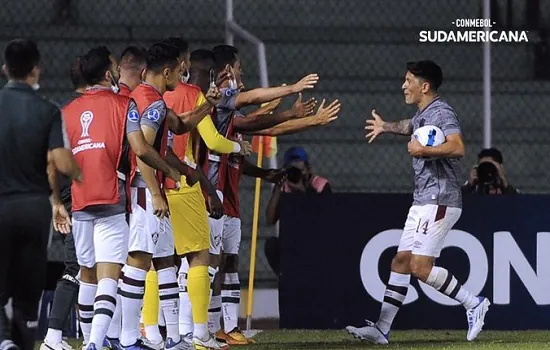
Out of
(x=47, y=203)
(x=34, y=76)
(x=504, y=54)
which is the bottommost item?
(x=47, y=203)

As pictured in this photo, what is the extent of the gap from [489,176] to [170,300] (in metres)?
4.08

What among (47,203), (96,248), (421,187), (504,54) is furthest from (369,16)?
(47,203)

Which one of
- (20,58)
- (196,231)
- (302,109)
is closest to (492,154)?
(302,109)

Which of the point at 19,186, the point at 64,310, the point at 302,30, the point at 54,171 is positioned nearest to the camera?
the point at 19,186

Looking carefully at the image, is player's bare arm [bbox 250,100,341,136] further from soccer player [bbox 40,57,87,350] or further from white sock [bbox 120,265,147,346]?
white sock [bbox 120,265,147,346]

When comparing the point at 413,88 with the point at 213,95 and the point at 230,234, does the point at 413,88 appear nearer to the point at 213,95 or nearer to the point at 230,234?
the point at 230,234

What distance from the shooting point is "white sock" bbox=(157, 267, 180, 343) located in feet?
29.6

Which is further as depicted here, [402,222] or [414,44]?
[414,44]

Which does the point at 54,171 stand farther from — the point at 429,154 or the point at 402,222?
the point at 402,222

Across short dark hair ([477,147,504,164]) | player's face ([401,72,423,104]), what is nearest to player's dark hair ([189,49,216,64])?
player's face ([401,72,423,104])

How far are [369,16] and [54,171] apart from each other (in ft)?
23.0

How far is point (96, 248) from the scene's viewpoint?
832 centimetres

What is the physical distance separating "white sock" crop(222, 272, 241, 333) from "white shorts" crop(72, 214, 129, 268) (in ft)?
6.69

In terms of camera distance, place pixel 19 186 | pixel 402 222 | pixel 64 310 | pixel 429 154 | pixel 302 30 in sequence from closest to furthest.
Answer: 1. pixel 19 186
2. pixel 64 310
3. pixel 429 154
4. pixel 402 222
5. pixel 302 30
